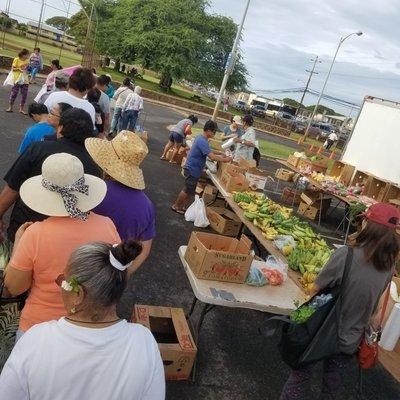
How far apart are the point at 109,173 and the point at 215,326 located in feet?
8.54

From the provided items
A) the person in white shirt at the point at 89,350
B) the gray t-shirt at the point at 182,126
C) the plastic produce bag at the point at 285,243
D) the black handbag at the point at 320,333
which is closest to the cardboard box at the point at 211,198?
the gray t-shirt at the point at 182,126

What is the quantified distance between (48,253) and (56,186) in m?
0.40

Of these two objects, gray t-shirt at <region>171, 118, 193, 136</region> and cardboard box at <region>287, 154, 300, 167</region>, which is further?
cardboard box at <region>287, 154, 300, 167</region>

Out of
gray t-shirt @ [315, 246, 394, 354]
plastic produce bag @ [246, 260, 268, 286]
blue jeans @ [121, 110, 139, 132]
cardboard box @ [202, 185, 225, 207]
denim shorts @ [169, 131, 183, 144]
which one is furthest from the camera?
blue jeans @ [121, 110, 139, 132]

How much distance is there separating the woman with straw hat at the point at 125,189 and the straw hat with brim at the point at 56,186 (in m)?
0.57

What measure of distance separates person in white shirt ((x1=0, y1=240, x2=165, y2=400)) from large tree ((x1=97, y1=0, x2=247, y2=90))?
3814 centimetres

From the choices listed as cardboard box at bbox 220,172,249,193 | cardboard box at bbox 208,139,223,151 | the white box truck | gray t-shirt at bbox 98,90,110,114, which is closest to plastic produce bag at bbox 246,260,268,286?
cardboard box at bbox 220,172,249,193

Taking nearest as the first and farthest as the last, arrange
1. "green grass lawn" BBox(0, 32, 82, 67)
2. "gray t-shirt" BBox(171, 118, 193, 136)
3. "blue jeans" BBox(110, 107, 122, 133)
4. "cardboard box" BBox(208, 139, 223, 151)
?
"cardboard box" BBox(208, 139, 223, 151), "gray t-shirt" BBox(171, 118, 193, 136), "blue jeans" BBox(110, 107, 122, 133), "green grass lawn" BBox(0, 32, 82, 67)

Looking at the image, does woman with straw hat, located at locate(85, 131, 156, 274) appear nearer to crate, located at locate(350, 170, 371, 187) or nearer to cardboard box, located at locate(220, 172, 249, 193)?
cardboard box, located at locate(220, 172, 249, 193)

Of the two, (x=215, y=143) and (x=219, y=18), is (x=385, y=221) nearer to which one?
(x=215, y=143)

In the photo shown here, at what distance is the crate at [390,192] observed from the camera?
37.6 ft

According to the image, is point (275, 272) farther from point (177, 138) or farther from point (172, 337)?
point (177, 138)

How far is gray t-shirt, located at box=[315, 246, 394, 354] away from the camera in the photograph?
111 inches

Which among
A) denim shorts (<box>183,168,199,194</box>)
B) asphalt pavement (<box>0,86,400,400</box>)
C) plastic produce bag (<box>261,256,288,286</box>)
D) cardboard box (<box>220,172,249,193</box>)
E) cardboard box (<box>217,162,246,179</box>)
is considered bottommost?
asphalt pavement (<box>0,86,400,400</box>)
